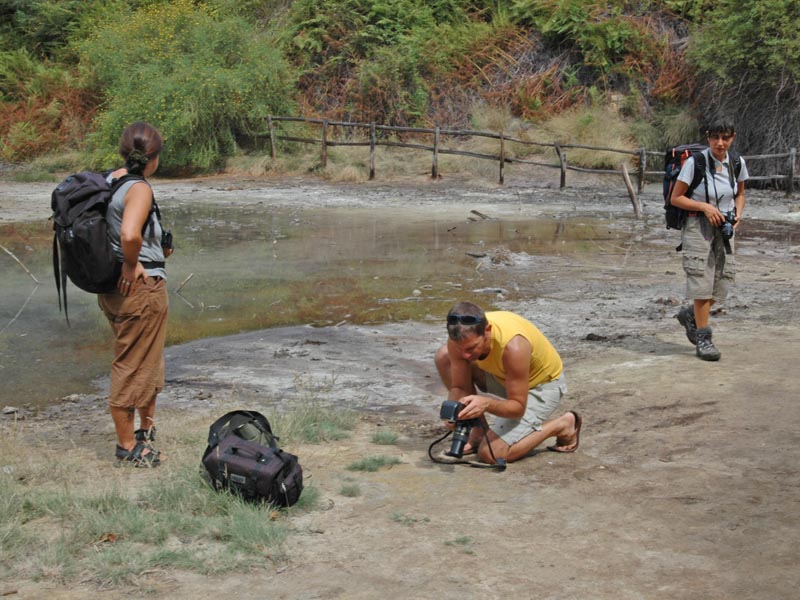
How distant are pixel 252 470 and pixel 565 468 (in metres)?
1.62

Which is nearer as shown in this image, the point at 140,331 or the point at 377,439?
the point at 140,331

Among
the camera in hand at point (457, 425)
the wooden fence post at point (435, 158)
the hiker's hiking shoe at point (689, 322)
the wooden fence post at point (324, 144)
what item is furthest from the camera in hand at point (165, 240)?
the wooden fence post at point (324, 144)

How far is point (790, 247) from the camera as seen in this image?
13195 mm

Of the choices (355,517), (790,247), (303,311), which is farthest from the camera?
(790,247)

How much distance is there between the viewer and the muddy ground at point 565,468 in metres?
3.74

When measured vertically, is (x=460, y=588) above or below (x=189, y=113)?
below

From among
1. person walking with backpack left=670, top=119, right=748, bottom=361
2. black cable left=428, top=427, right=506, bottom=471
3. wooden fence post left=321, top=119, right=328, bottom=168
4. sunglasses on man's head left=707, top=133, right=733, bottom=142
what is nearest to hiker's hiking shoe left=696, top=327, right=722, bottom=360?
person walking with backpack left=670, top=119, right=748, bottom=361

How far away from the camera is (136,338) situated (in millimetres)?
5094

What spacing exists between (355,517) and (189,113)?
63.6 feet

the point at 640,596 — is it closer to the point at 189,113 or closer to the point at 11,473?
the point at 11,473

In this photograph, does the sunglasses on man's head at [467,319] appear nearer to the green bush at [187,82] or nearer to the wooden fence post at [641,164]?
the wooden fence post at [641,164]

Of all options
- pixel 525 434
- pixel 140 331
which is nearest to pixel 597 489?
pixel 525 434

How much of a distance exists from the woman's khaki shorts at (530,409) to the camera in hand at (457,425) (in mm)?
216

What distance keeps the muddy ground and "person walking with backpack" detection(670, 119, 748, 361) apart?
1.11ft
